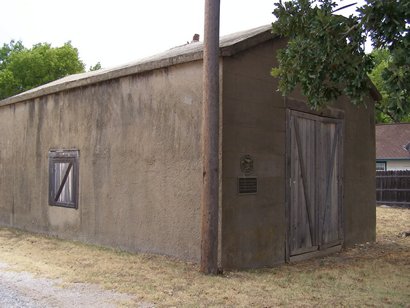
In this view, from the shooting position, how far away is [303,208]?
9.16m

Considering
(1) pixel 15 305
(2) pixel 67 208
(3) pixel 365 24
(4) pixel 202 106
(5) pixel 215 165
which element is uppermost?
(3) pixel 365 24

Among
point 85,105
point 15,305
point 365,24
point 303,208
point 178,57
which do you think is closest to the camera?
point 365,24

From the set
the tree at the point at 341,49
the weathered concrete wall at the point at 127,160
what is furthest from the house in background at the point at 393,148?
the tree at the point at 341,49

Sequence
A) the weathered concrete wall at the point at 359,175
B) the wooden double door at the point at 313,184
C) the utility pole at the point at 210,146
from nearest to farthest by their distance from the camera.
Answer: the utility pole at the point at 210,146
the wooden double door at the point at 313,184
the weathered concrete wall at the point at 359,175

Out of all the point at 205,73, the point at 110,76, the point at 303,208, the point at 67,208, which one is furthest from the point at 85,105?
the point at 303,208

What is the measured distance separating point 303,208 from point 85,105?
504 cm

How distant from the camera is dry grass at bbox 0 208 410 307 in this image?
6109 mm

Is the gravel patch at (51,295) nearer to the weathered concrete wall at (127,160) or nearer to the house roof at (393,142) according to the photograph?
the weathered concrete wall at (127,160)

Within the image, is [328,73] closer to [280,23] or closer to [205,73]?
[280,23]

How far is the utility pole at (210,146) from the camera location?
7.21 m

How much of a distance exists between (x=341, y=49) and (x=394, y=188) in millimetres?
17528

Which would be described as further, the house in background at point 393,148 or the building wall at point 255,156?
the house in background at point 393,148

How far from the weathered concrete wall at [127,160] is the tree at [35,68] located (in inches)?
866

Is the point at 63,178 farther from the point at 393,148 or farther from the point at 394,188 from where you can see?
the point at 393,148
